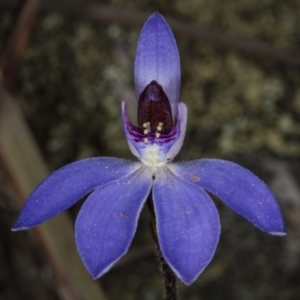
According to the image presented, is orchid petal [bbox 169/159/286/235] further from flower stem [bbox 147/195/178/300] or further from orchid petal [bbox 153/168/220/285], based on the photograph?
flower stem [bbox 147/195/178/300]

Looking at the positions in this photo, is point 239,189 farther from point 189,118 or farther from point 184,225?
point 189,118

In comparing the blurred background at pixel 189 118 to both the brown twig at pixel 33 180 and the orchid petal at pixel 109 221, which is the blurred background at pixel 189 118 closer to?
the brown twig at pixel 33 180

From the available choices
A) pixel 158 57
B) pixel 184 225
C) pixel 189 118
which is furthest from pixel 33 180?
pixel 184 225

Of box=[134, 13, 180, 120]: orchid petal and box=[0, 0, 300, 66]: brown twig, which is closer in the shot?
box=[134, 13, 180, 120]: orchid petal

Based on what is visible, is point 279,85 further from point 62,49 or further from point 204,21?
point 62,49

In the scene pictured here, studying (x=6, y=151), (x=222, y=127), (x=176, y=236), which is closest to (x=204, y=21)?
(x=222, y=127)

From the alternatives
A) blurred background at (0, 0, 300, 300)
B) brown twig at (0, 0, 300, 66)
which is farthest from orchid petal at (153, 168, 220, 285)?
brown twig at (0, 0, 300, 66)

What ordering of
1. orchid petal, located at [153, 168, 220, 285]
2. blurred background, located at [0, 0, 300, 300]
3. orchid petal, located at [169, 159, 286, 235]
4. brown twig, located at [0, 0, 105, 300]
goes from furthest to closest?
blurred background, located at [0, 0, 300, 300], brown twig, located at [0, 0, 105, 300], orchid petal, located at [169, 159, 286, 235], orchid petal, located at [153, 168, 220, 285]
